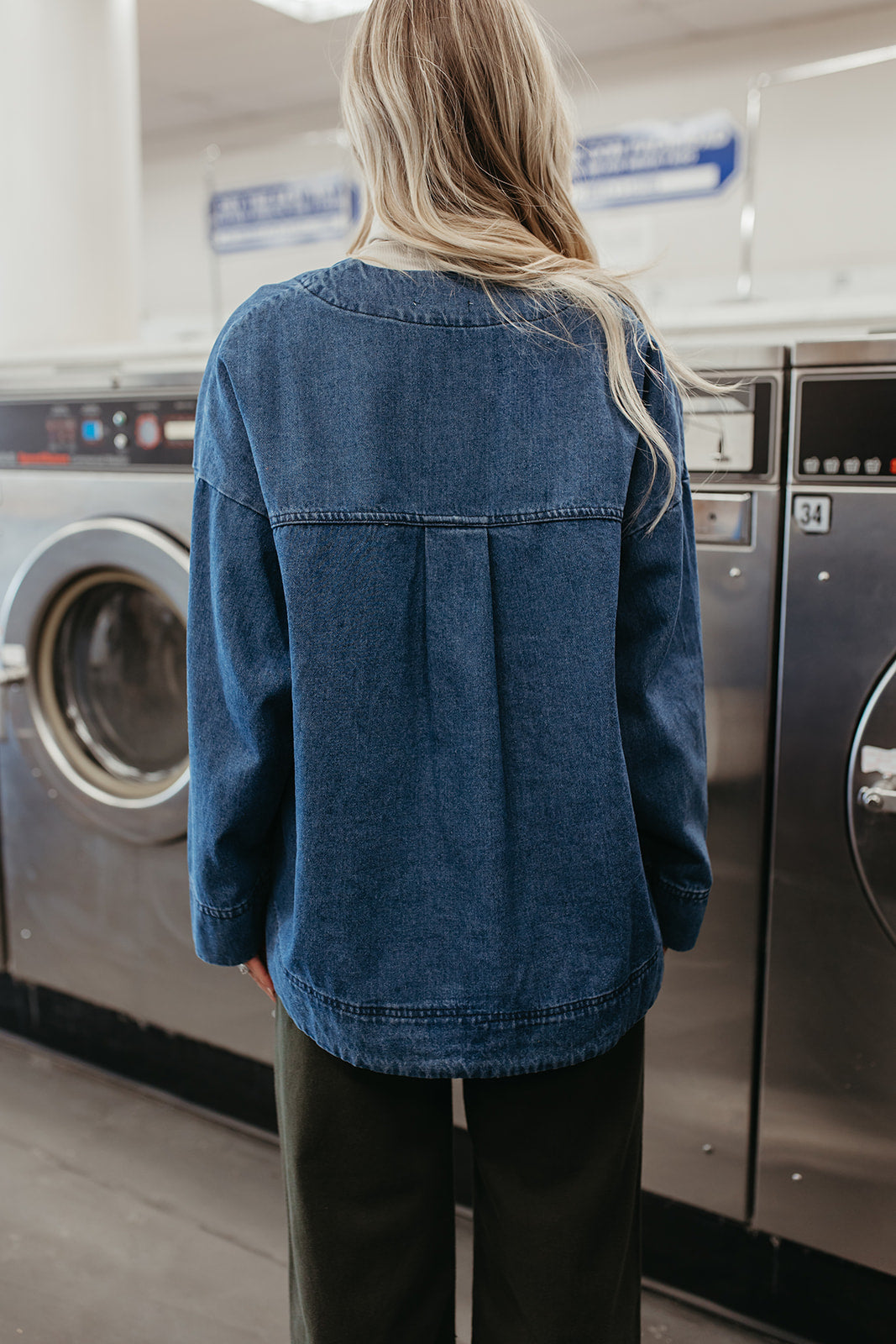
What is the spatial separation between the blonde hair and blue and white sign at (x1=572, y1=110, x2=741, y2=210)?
475cm

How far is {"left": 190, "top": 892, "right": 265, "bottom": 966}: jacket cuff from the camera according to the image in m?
0.87

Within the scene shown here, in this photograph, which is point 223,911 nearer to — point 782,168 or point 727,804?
point 727,804

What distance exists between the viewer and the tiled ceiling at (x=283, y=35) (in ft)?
16.2

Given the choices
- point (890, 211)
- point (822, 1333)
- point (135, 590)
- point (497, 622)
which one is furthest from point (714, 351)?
point (890, 211)

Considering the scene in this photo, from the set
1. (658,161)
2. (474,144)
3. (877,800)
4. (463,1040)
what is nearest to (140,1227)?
(463,1040)

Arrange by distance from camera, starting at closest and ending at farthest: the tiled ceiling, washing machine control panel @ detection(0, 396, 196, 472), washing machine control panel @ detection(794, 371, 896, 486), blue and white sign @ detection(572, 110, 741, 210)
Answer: washing machine control panel @ detection(794, 371, 896, 486) → washing machine control panel @ detection(0, 396, 196, 472) → the tiled ceiling → blue and white sign @ detection(572, 110, 741, 210)

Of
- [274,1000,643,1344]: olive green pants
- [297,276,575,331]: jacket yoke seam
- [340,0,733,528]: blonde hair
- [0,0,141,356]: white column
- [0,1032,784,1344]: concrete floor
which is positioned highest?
[0,0,141,356]: white column

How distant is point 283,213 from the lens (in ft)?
20.5

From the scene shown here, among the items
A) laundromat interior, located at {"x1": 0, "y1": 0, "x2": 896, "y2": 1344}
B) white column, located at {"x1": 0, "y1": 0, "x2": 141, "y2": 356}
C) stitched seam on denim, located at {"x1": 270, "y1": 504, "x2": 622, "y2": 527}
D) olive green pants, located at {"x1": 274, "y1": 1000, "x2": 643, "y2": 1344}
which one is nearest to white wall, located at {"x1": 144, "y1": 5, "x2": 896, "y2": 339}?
white column, located at {"x1": 0, "y1": 0, "x2": 141, "y2": 356}

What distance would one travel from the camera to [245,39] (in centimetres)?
536

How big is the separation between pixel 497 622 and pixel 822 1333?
110 centimetres

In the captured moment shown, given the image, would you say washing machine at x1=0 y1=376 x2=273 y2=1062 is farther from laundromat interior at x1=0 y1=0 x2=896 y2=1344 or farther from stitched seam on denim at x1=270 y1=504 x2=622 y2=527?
stitched seam on denim at x1=270 y1=504 x2=622 y2=527

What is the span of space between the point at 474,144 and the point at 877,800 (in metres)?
0.79

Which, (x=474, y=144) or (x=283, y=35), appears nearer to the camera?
(x=474, y=144)
